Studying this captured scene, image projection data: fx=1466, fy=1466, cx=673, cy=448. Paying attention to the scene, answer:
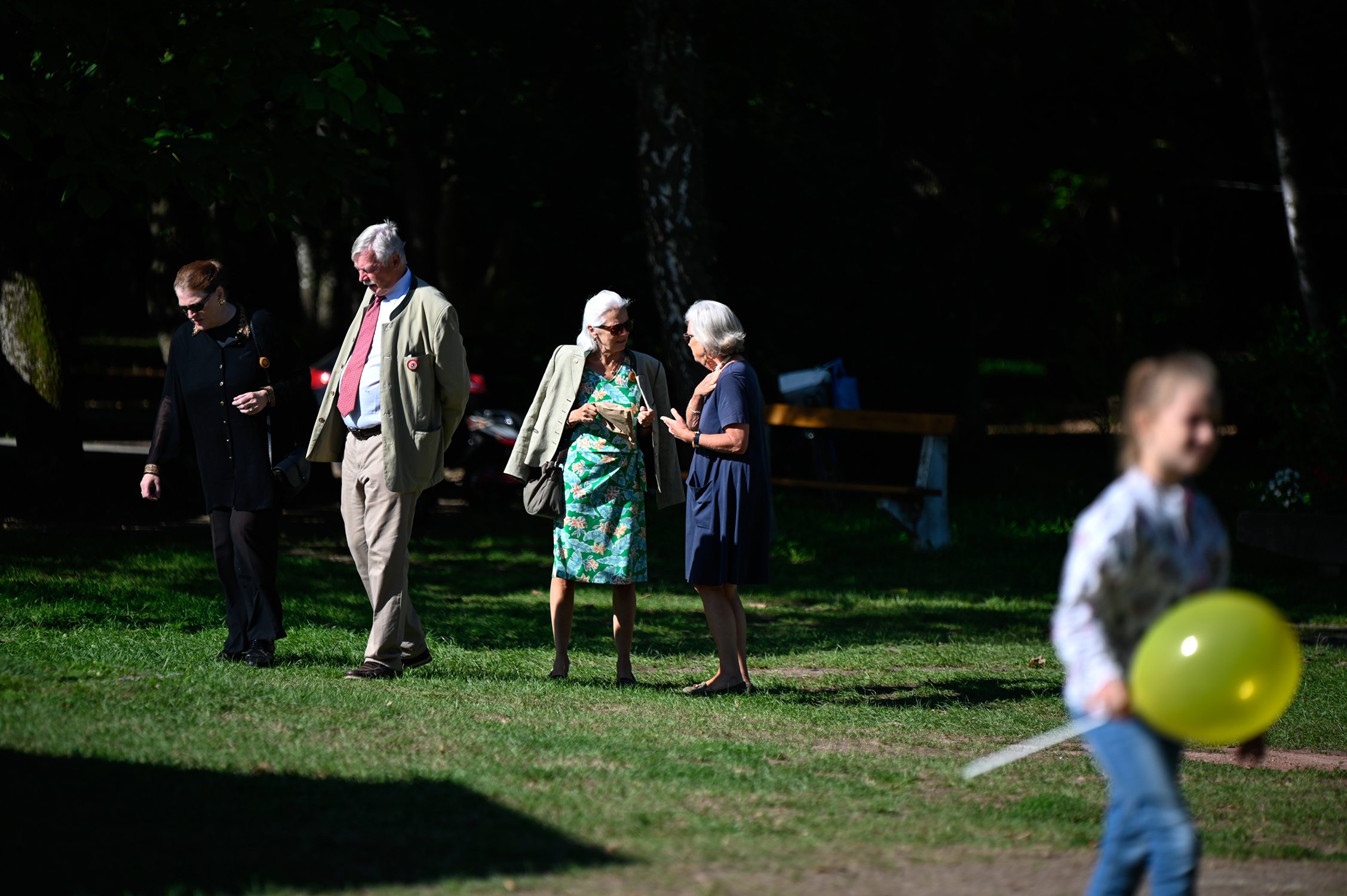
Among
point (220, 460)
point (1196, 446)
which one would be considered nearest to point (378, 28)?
point (220, 460)

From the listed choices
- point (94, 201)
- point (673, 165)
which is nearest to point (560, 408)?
point (94, 201)

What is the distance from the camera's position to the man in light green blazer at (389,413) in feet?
23.9

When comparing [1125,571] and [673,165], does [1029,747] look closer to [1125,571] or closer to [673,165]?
[1125,571]

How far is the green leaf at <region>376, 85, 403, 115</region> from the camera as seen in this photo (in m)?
9.62

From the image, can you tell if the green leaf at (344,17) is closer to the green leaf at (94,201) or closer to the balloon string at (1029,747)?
the green leaf at (94,201)

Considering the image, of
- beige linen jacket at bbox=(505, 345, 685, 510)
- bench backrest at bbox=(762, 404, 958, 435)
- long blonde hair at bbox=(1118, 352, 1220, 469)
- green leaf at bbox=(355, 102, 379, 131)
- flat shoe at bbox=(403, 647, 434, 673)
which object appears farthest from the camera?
bench backrest at bbox=(762, 404, 958, 435)

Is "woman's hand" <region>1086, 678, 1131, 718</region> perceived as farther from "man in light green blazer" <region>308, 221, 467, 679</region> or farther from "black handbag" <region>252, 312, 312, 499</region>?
"black handbag" <region>252, 312, 312, 499</region>

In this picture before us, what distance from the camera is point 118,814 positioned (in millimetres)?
4730

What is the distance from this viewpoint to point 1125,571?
3629mm

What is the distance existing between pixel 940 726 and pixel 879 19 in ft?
55.9

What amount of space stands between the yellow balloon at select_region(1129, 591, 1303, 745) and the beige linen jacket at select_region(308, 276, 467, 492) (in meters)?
4.39

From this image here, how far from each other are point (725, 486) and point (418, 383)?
5.39 ft

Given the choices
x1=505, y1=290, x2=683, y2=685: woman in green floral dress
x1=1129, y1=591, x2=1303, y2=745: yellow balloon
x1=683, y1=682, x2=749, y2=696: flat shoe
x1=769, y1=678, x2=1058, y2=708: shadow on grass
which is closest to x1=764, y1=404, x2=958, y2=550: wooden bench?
x1=769, y1=678, x2=1058, y2=708: shadow on grass

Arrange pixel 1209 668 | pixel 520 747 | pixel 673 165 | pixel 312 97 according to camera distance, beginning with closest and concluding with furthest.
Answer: pixel 1209 668
pixel 520 747
pixel 312 97
pixel 673 165
